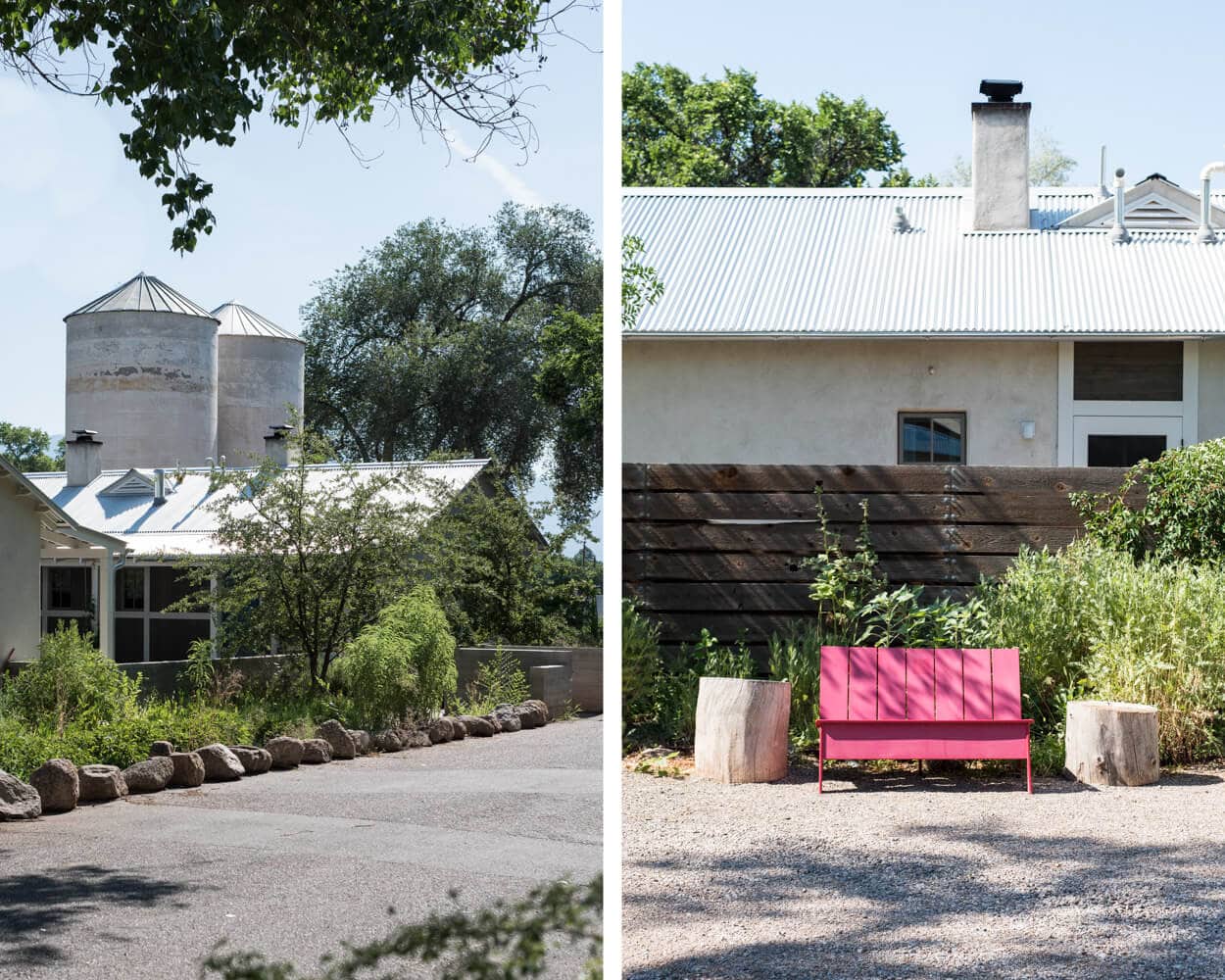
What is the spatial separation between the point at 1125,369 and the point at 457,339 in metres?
9.16

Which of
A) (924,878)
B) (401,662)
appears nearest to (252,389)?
(401,662)

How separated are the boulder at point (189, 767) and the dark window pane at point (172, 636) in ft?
0.61

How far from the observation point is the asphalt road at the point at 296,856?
83.7 inches

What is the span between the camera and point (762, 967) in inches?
119

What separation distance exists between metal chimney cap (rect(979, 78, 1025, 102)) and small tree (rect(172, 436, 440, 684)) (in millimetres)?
10600

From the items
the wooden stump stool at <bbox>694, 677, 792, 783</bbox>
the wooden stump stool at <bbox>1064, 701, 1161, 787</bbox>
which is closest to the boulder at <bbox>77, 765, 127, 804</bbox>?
the wooden stump stool at <bbox>694, 677, 792, 783</bbox>

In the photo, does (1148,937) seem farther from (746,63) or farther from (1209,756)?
(746,63)

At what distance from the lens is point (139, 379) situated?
234 centimetres

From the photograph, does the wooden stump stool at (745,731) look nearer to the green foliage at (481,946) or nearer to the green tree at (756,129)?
the green foliage at (481,946)

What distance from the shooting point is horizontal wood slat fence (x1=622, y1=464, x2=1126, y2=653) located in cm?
625

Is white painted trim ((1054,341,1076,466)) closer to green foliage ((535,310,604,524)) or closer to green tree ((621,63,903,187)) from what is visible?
green foliage ((535,310,604,524))

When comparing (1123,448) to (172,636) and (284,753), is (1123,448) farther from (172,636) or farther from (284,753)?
(172,636)

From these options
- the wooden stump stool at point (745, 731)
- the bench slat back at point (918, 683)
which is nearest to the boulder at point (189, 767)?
the wooden stump stool at point (745, 731)

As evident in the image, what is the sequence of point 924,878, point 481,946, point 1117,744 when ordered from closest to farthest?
1. point 481,946
2. point 924,878
3. point 1117,744
